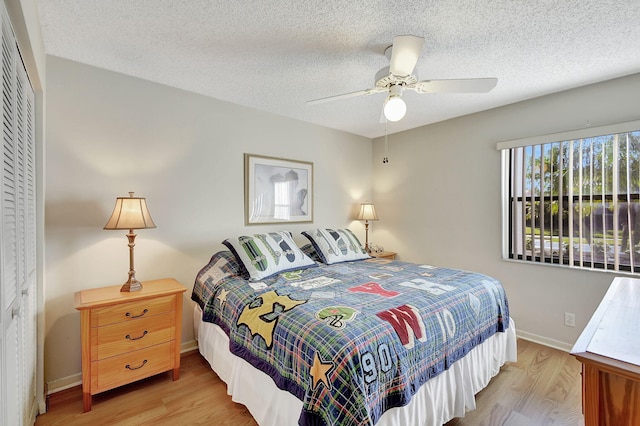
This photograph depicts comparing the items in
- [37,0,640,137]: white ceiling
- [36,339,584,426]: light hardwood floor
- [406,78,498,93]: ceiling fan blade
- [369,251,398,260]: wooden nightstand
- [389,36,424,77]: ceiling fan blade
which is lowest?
[36,339,584,426]: light hardwood floor

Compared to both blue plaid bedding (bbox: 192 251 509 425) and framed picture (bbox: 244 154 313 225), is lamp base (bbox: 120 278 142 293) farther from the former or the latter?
framed picture (bbox: 244 154 313 225)

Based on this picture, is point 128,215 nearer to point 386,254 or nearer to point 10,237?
point 10,237

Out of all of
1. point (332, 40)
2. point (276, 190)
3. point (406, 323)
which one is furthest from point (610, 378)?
point (276, 190)

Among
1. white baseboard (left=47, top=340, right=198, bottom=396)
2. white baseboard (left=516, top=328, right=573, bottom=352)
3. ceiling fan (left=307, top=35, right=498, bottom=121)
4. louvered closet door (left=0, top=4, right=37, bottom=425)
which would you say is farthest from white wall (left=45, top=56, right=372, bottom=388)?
white baseboard (left=516, top=328, right=573, bottom=352)

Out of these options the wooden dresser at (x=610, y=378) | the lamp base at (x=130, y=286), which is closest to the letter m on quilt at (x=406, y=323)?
the wooden dresser at (x=610, y=378)

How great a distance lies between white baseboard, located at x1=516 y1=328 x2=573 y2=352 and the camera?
2.65m

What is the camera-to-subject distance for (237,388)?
1.83 m

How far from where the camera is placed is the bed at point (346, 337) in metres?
1.26

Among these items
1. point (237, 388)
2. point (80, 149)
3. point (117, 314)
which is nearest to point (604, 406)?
point (237, 388)

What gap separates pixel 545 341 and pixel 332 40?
130 inches

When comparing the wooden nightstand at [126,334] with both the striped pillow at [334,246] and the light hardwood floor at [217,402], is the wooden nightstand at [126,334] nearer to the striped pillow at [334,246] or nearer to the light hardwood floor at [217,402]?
the light hardwood floor at [217,402]

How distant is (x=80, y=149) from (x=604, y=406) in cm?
314

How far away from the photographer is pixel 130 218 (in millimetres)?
2055

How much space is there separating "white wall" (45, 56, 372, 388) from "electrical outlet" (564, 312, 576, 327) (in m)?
3.05
